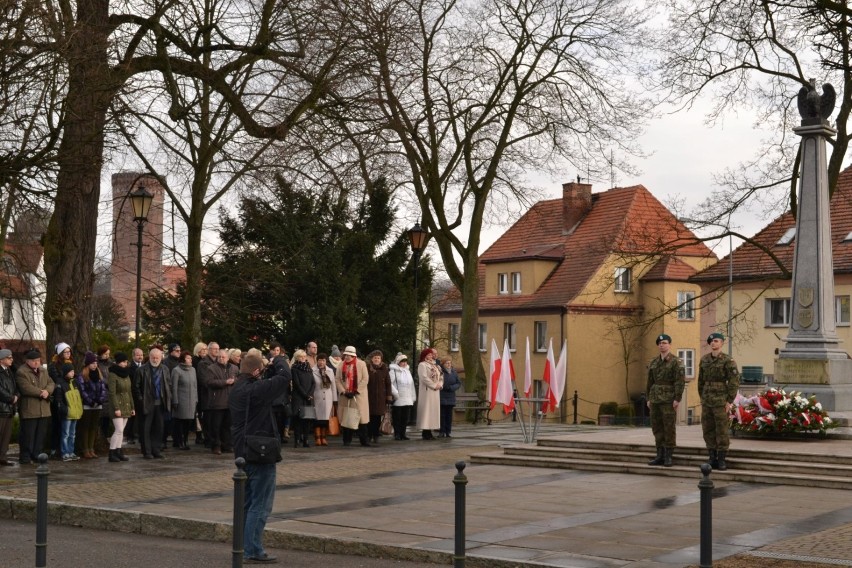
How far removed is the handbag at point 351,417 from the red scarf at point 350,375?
11.1 inches

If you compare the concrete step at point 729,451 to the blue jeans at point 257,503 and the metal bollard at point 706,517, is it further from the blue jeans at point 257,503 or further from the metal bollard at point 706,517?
the metal bollard at point 706,517

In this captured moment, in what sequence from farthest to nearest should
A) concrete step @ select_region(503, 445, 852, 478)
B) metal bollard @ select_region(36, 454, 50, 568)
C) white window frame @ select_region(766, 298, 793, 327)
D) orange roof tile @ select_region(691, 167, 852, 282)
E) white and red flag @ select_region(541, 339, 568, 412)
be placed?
white window frame @ select_region(766, 298, 793, 327)
orange roof tile @ select_region(691, 167, 852, 282)
white and red flag @ select_region(541, 339, 568, 412)
concrete step @ select_region(503, 445, 852, 478)
metal bollard @ select_region(36, 454, 50, 568)

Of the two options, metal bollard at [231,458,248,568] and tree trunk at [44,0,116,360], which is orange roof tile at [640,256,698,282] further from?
metal bollard at [231,458,248,568]

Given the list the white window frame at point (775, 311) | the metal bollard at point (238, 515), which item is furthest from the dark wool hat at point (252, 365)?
the white window frame at point (775, 311)

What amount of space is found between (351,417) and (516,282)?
43955 mm

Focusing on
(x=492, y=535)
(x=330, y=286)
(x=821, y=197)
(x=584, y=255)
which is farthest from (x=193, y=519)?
(x=584, y=255)


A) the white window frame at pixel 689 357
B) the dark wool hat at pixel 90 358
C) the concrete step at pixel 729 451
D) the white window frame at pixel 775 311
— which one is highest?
the white window frame at pixel 775 311

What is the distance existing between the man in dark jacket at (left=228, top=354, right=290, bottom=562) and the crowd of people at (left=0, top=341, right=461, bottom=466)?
505 cm

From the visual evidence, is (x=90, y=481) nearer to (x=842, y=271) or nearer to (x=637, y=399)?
(x=842, y=271)

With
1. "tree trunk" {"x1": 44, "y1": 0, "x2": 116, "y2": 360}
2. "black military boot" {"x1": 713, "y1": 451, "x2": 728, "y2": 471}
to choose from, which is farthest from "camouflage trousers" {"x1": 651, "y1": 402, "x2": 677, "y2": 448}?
"tree trunk" {"x1": 44, "y1": 0, "x2": 116, "y2": 360}

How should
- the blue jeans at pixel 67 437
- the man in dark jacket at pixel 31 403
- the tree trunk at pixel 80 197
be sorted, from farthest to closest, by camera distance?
the blue jeans at pixel 67 437, the man in dark jacket at pixel 31 403, the tree trunk at pixel 80 197

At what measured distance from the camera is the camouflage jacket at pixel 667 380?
57.4 feet

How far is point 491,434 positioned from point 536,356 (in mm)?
38351

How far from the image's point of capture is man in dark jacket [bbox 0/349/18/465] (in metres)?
18.6
